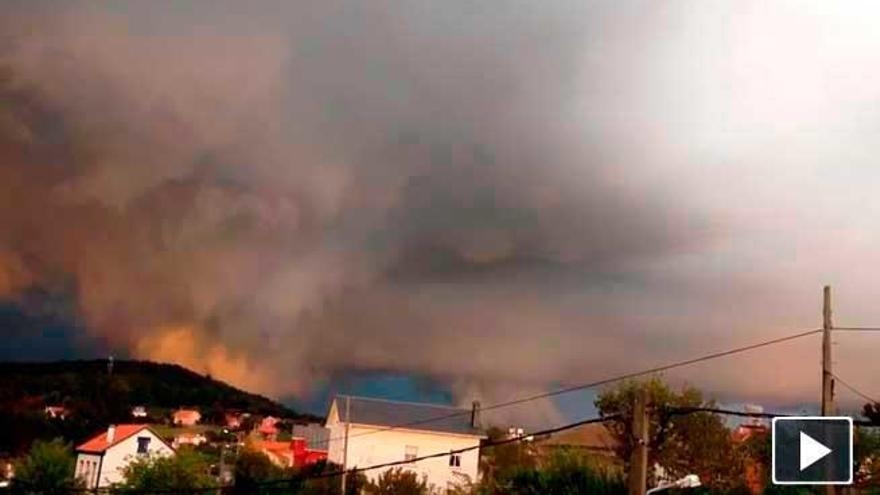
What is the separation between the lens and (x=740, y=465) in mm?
60312

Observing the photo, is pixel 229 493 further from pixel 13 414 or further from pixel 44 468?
pixel 13 414

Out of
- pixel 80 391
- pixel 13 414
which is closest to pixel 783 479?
pixel 13 414

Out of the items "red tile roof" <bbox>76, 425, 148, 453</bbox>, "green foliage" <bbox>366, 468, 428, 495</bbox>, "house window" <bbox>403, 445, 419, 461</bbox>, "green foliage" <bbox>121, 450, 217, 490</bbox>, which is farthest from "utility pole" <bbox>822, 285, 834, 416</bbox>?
"red tile roof" <bbox>76, 425, 148, 453</bbox>

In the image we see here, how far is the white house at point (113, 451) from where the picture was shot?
87.2m

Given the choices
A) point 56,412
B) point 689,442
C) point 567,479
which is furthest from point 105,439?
point 567,479

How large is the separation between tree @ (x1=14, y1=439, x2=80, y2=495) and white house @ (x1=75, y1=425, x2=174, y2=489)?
1411cm

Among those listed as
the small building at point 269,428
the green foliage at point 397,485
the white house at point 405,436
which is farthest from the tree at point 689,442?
the small building at point 269,428

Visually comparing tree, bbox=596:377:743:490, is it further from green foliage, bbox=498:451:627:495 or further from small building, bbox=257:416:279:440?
small building, bbox=257:416:279:440

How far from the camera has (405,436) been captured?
8706 centimetres

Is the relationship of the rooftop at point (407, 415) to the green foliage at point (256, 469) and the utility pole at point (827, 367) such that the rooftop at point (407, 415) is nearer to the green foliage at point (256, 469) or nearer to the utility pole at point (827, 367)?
the green foliage at point (256, 469)

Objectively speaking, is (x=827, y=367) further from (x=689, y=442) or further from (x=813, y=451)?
(x=689, y=442)

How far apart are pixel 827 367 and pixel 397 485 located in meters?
40.0

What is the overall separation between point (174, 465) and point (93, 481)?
27.1 meters

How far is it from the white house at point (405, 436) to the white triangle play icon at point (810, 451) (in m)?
70.0
